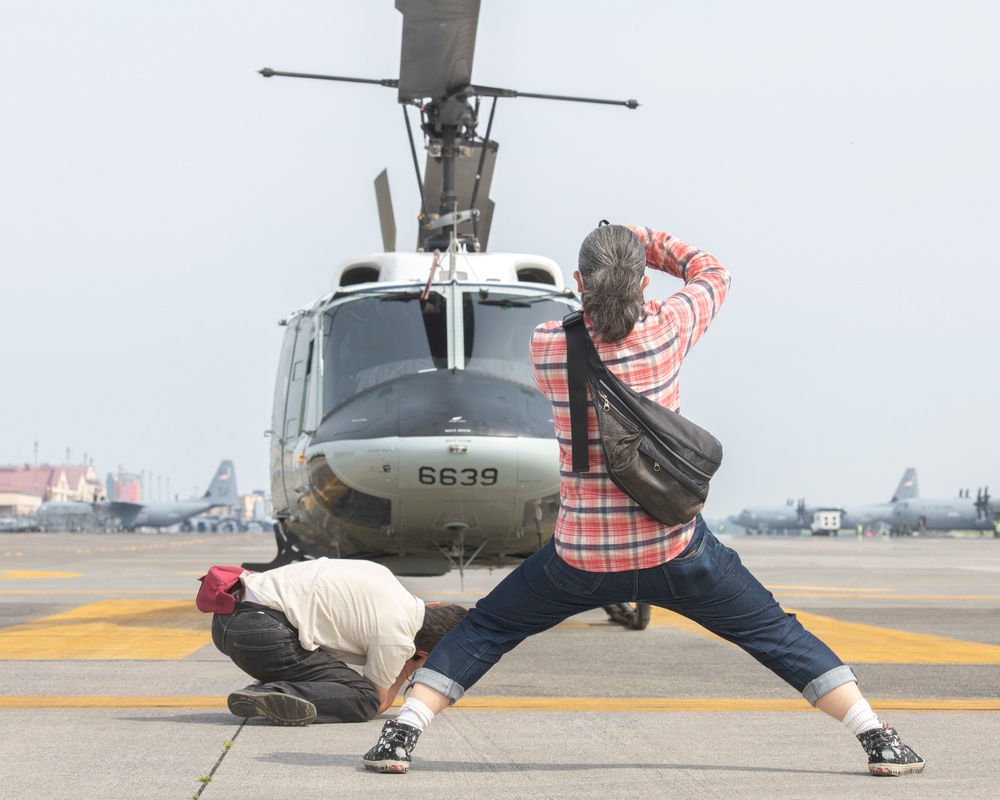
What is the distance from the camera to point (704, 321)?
435cm

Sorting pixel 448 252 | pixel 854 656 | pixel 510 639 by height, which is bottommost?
pixel 854 656

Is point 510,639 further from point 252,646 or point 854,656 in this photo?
point 854,656

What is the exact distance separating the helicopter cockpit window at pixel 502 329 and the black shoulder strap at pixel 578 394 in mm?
5584

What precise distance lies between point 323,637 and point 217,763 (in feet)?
3.37

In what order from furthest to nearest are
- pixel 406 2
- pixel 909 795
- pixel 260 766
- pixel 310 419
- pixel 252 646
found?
pixel 310 419
pixel 406 2
pixel 252 646
pixel 260 766
pixel 909 795

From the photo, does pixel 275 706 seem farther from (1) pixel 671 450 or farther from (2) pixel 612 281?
(2) pixel 612 281

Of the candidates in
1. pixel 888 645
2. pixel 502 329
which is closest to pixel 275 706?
pixel 502 329

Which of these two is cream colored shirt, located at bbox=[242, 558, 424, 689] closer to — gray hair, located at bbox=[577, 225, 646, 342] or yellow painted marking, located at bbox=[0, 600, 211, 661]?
gray hair, located at bbox=[577, 225, 646, 342]

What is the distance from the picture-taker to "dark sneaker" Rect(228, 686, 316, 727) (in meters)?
5.14

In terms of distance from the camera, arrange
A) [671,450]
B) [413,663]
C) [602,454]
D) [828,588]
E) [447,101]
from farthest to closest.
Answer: [828,588]
[447,101]
[413,663]
[602,454]
[671,450]

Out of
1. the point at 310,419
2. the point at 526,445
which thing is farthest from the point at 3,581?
the point at 526,445

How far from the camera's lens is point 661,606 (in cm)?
421

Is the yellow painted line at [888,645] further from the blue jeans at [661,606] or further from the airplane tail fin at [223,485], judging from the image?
the airplane tail fin at [223,485]

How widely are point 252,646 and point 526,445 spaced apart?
12.8 ft
